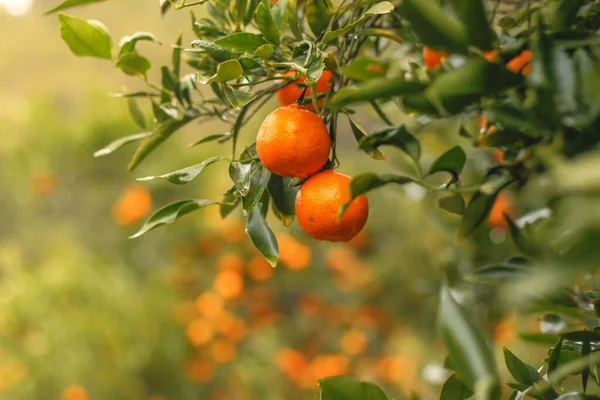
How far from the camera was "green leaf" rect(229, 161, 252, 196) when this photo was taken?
0.36 m

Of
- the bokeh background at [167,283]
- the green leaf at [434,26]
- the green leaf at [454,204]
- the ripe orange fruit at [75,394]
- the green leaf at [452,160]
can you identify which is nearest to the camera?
the green leaf at [434,26]

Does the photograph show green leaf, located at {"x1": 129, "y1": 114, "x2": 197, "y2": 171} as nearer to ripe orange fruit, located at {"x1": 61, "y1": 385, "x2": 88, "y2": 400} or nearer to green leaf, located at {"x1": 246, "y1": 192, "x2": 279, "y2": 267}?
green leaf, located at {"x1": 246, "y1": 192, "x2": 279, "y2": 267}

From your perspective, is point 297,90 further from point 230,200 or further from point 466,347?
point 466,347

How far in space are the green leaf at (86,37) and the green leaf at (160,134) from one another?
0.22ft

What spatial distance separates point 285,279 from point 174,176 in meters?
2.15

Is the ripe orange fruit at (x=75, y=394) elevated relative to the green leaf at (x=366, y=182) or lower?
lower

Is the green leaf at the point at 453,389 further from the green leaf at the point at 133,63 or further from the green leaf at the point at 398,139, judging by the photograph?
the green leaf at the point at 133,63

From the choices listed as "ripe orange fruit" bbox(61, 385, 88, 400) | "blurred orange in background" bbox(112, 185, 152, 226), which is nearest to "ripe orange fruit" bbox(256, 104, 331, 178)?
"ripe orange fruit" bbox(61, 385, 88, 400)

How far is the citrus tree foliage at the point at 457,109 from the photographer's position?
0.72ft

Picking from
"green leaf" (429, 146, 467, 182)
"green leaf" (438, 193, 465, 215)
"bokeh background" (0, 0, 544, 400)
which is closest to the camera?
"green leaf" (429, 146, 467, 182)

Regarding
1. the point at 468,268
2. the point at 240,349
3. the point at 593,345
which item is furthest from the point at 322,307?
the point at 593,345

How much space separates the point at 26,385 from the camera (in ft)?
6.12

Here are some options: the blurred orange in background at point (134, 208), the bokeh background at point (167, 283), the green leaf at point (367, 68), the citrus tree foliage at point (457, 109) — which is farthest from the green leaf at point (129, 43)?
the blurred orange in background at point (134, 208)

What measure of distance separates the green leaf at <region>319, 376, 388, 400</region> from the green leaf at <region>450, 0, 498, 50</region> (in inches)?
7.0
